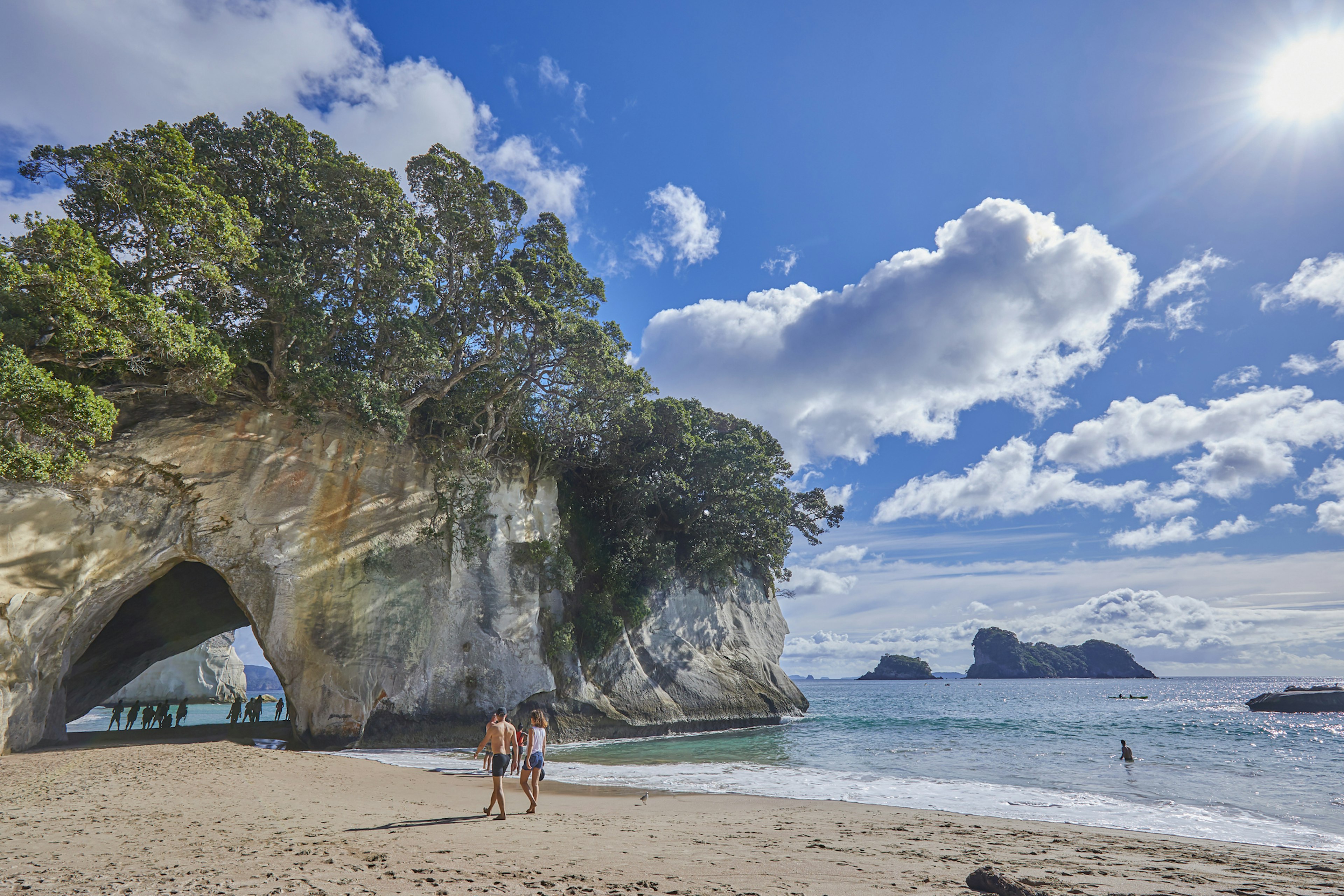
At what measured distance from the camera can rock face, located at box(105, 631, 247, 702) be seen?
53.1 meters

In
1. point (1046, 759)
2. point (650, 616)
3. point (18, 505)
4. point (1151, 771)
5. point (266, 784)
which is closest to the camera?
point (266, 784)

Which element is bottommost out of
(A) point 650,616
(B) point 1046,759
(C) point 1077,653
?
(C) point 1077,653

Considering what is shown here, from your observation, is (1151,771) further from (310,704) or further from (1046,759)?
(310,704)

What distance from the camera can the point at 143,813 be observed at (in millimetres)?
8117

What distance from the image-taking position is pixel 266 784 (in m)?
10.7

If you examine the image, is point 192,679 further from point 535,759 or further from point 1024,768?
point 1024,768

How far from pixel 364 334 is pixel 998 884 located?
19369mm

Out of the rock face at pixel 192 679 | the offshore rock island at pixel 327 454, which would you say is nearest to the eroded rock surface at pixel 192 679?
the rock face at pixel 192 679

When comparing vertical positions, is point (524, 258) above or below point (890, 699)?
above

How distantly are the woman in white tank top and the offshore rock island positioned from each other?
35.5 feet

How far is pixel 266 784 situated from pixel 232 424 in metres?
10.8

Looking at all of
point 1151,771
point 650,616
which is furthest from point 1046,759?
point 650,616

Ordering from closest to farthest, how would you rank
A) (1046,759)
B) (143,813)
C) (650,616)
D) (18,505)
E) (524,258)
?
(143,813), (18,505), (1046,759), (524,258), (650,616)

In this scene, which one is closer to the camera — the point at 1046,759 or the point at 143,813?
the point at 143,813
